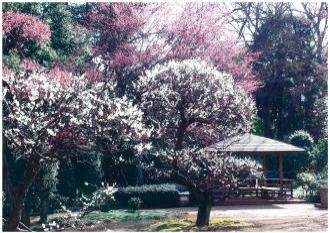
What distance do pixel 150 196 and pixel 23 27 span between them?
23.2ft

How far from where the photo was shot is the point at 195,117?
1241cm

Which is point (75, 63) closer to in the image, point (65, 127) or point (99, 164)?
point (99, 164)

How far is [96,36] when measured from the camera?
64.6 feet

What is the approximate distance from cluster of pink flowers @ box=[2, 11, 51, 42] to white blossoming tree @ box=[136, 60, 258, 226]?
342 centimetres

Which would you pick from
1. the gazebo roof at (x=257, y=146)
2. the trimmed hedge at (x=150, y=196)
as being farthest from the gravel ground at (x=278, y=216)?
the gazebo roof at (x=257, y=146)

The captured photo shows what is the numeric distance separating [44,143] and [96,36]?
1170 centimetres

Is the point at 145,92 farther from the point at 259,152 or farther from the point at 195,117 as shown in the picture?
the point at 259,152

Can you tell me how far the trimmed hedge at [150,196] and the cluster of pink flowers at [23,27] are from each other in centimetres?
584

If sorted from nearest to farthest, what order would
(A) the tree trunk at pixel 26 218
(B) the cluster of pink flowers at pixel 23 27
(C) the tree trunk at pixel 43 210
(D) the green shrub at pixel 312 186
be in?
(A) the tree trunk at pixel 26 218 < (B) the cluster of pink flowers at pixel 23 27 < (C) the tree trunk at pixel 43 210 < (D) the green shrub at pixel 312 186

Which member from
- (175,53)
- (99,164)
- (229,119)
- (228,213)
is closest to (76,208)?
(99,164)

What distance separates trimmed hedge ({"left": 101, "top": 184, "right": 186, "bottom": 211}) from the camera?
16.5 meters

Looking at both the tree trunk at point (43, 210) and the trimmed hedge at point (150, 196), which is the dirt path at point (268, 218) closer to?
the trimmed hedge at point (150, 196)

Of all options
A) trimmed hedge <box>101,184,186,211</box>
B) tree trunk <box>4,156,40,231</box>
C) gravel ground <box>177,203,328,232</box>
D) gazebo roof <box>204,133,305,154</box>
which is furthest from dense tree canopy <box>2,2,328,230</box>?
gravel ground <box>177,203,328,232</box>

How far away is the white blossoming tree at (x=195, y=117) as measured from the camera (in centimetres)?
1214
